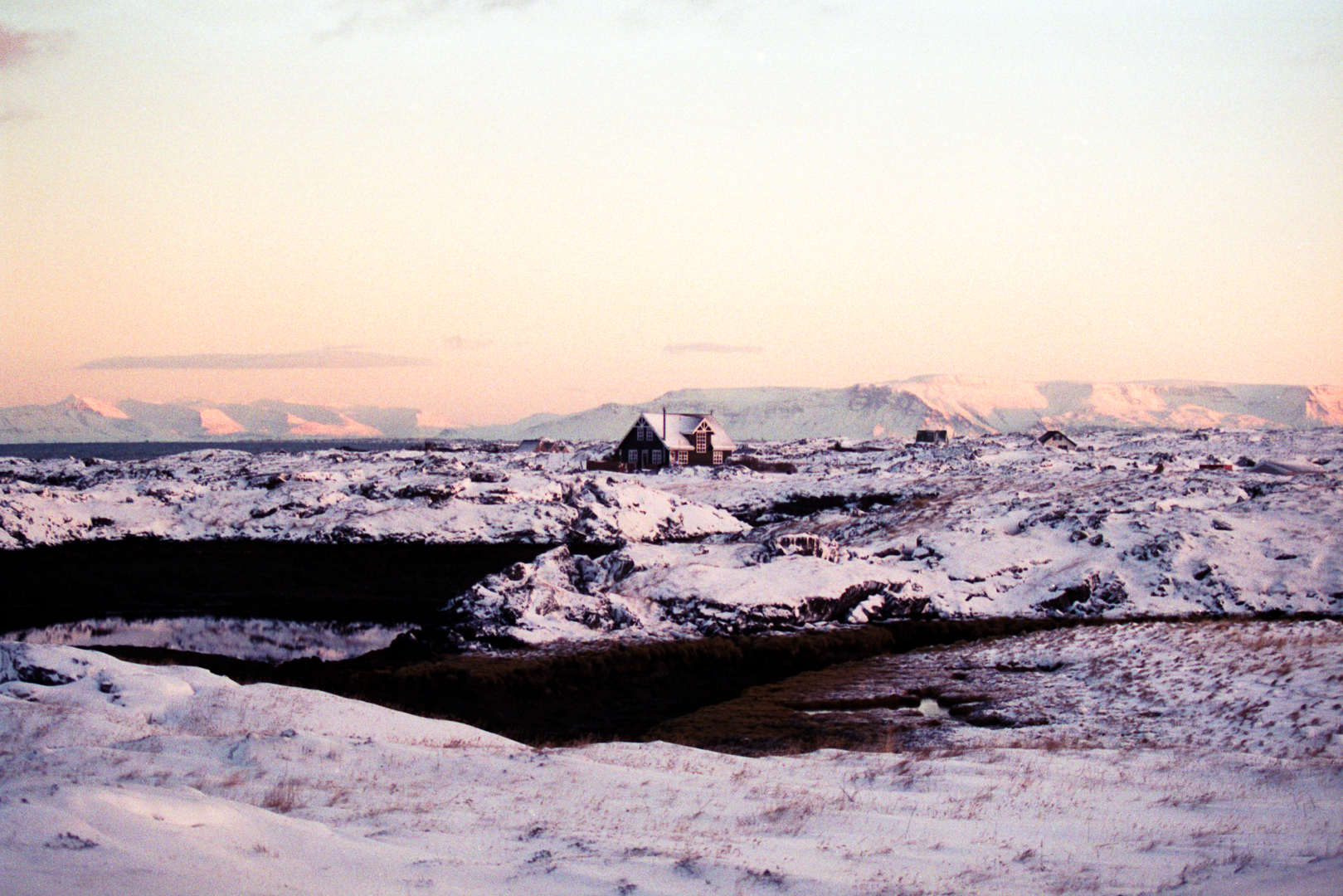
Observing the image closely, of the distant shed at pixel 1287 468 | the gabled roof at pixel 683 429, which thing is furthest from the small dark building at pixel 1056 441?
the distant shed at pixel 1287 468

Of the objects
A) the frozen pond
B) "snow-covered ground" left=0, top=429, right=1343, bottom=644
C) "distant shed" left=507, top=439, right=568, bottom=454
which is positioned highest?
"snow-covered ground" left=0, top=429, right=1343, bottom=644

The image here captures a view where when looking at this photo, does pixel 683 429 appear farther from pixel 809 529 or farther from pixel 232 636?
pixel 232 636

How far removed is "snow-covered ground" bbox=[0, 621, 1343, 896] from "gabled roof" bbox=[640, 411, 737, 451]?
6134 cm

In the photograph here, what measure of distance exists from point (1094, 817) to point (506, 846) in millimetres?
6298

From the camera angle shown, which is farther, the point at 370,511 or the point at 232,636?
the point at 370,511

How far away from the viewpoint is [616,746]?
1435 centimetres

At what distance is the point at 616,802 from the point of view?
10633 mm

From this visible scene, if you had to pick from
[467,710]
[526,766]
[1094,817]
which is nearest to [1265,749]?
[1094,817]

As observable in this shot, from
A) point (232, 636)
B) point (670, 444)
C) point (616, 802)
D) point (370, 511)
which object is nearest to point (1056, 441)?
point (670, 444)

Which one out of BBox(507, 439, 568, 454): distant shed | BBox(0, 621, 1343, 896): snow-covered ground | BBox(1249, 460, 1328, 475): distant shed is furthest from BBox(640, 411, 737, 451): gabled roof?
BBox(0, 621, 1343, 896): snow-covered ground

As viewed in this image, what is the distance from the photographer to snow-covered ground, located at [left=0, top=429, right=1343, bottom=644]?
26.3 metres

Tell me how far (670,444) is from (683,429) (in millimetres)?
3290

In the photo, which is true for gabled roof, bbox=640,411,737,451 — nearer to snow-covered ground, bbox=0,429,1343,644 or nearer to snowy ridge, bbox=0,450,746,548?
snow-covered ground, bbox=0,429,1343,644

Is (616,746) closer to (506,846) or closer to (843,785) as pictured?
(843,785)
